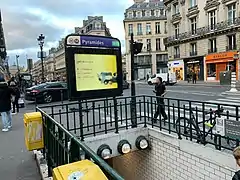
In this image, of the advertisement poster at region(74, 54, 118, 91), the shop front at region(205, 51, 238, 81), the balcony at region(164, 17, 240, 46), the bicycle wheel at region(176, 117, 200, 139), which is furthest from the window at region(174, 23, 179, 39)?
the advertisement poster at region(74, 54, 118, 91)

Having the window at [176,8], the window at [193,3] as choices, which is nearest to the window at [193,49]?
the window at [193,3]

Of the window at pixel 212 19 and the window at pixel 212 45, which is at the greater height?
the window at pixel 212 19

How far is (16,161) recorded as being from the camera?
5.64 meters

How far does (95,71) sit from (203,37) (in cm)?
3540


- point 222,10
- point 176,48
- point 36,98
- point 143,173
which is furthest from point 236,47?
point 143,173

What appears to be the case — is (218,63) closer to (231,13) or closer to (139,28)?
(231,13)

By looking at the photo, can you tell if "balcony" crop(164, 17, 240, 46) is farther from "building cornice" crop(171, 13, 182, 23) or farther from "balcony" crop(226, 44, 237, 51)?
"building cornice" crop(171, 13, 182, 23)

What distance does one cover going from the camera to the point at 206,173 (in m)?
5.54

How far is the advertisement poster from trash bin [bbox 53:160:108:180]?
11.2 ft

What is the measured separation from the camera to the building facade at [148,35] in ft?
221

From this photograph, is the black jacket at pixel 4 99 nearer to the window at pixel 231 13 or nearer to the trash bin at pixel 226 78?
the trash bin at pixel 226 78

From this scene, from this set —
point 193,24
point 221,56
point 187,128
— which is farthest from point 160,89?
point 193,24

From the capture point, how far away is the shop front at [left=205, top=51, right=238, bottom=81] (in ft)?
110

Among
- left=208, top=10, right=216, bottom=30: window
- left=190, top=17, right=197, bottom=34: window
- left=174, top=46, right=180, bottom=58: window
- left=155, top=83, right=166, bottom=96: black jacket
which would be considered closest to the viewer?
left=155, top=83, right=166, bottom=96: black jacket
